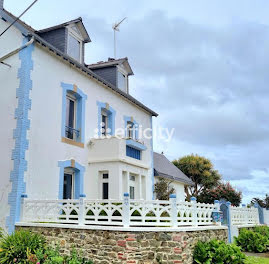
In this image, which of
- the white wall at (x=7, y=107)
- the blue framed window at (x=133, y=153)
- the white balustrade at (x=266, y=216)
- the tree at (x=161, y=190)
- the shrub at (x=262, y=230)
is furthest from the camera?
the white balustrade at (x=266, y=216)

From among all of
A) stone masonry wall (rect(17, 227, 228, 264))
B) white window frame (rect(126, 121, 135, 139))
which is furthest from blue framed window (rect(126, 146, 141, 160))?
stone masonry wall (rect(17, 227, 228, 264))

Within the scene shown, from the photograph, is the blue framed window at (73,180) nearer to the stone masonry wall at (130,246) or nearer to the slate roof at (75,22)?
the stone masonry wall at (130,246)

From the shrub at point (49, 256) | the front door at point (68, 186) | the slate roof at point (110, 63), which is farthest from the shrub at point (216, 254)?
the slate roof at point (110, 63)

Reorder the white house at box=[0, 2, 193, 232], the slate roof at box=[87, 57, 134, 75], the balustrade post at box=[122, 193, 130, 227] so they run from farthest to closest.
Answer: the slate roof at box=[87, 57, 134, 75] → the white house at box=[0, 2, 193, 232] → the balustrade post at box=[122, 193, 130, 227]

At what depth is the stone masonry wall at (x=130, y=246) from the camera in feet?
28.6

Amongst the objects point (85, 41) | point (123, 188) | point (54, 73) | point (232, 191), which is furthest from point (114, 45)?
point (232, 191)

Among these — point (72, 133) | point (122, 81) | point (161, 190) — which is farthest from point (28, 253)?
point (122, 81)

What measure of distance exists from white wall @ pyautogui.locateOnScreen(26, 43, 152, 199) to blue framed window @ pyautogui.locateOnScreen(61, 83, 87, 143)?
1.08 feet

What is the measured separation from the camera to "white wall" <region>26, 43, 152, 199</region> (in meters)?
11.1

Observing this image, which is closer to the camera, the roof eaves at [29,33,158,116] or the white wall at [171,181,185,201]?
the roof eaves at [29,33,158,116]

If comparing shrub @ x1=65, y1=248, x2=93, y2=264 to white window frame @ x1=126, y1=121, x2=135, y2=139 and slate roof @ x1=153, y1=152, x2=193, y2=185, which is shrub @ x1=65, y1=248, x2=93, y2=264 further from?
slate roof @ x1=153, y1=152, x2=193, y2=185

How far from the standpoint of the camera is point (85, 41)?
1524cm

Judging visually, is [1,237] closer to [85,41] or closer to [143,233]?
[143,233]

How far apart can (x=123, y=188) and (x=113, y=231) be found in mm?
5451
